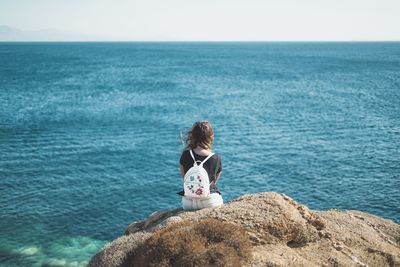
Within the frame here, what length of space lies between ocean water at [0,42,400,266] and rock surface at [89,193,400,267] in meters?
18.9

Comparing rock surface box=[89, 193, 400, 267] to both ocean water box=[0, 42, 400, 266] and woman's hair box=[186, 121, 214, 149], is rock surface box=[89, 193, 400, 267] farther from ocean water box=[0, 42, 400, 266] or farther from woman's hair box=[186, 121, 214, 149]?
ocean water box=[0, 42, 400, 266]

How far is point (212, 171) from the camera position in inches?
458

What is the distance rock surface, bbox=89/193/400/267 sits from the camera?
11258 mm

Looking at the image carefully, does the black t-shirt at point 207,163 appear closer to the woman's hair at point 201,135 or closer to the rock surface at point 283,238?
Result: the woman's hair at point 201,135

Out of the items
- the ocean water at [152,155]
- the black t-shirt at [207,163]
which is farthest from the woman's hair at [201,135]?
the ocean water at [152,155]

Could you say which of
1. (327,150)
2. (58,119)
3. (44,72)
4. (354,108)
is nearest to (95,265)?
(327,150)

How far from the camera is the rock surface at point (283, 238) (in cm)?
1126

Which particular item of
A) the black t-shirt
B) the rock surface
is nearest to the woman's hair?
the black t-shirt

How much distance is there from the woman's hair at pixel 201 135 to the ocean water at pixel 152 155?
68.5ft

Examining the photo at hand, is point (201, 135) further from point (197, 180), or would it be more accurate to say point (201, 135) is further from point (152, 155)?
point (152, 155)

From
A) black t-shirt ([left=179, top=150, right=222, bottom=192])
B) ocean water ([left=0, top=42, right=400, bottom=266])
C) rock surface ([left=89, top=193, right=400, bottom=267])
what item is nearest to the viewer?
rock surface ([left=89, top=193, right=400, bottom=267])

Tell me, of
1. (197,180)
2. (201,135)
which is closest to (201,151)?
(201,135)

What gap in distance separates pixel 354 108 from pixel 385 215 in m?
46.4

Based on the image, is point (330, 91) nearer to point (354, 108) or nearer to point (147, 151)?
point (354, 108)
